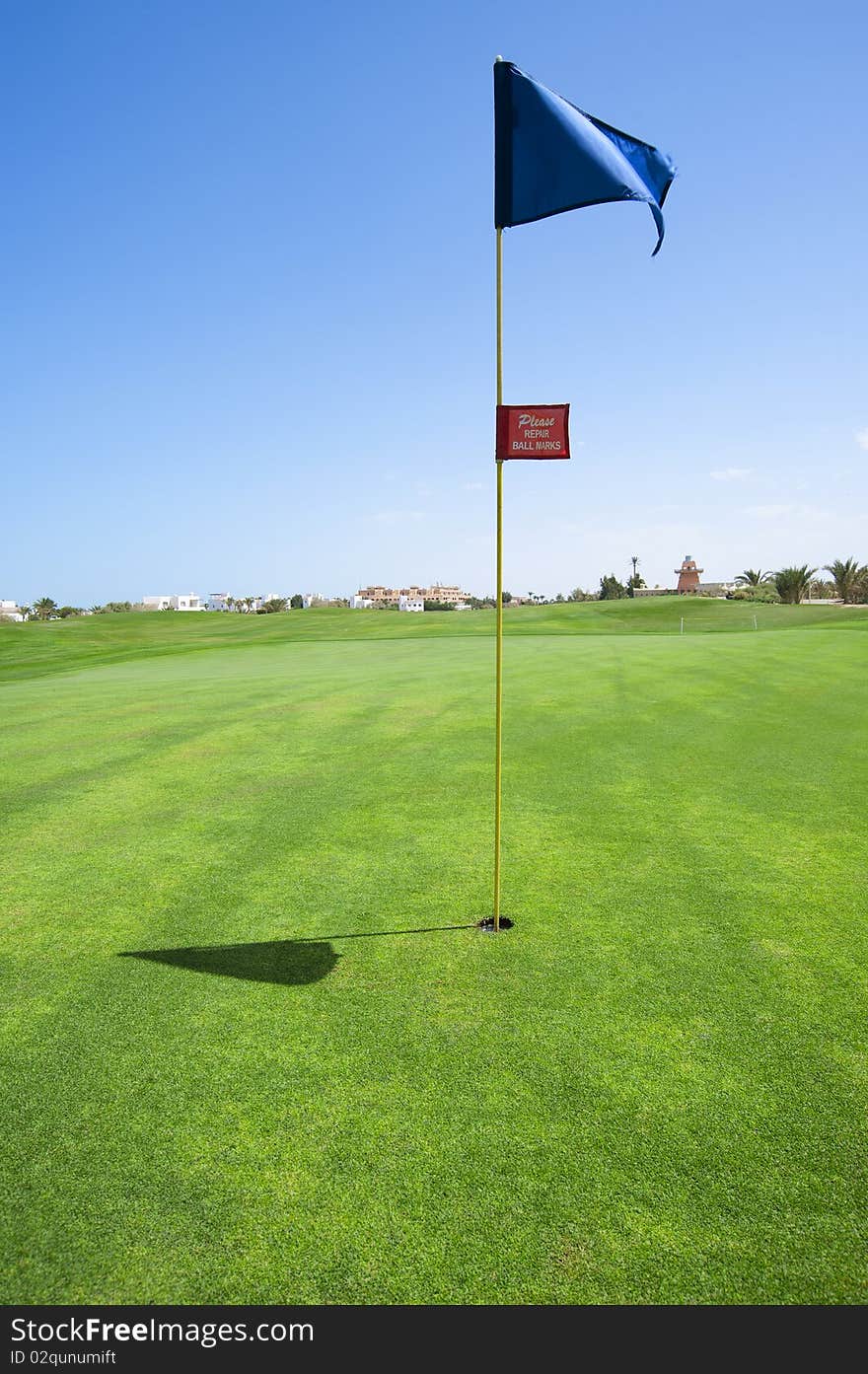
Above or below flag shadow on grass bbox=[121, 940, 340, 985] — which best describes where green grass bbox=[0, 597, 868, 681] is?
above

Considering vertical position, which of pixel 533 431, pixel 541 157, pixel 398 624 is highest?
pixel 541 157

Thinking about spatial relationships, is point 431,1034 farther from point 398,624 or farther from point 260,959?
point 398,624

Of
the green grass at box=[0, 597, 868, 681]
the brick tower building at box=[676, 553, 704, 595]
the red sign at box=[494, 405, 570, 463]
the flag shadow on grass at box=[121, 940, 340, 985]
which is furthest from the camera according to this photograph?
the brick tower building at box=[676, 553, 704, 595]

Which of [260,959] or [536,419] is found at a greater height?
[536,419]

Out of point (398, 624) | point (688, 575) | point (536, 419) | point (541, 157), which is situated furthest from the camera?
point (688, 575)

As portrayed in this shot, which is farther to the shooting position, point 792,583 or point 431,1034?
point 792,583

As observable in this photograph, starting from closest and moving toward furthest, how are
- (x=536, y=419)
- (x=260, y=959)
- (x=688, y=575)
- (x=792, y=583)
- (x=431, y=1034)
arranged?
(x=431, y=1034)
(x=260, y=959)
(x=536, y=419)
(x=792, y=583)
(x=688, y=575)

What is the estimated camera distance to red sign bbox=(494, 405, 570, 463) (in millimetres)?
4891

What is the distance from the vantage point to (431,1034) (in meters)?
3.95

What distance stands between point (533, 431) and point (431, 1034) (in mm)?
3615

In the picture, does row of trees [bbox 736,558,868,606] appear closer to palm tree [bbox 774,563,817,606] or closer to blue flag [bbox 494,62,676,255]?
palm tree [bbox 774,563,817,606]

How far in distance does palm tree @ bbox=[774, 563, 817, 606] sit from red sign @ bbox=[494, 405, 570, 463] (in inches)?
3077

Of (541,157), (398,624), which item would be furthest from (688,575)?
(541,157)

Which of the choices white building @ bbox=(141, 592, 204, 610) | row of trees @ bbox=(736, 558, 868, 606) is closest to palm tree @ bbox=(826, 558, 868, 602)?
row of trees @ bbox=(736, 558, 868, 606)
